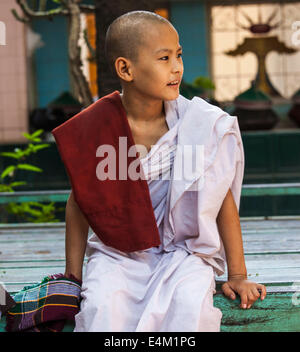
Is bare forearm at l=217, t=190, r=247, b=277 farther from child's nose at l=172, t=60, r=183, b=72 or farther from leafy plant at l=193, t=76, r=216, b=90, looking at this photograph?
leafy plant at l=193, t=76, r=216, b=90

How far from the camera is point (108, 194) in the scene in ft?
6.45

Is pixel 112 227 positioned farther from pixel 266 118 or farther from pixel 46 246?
pixel 266 118

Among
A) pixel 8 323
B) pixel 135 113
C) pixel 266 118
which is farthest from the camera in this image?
pixel 266 118

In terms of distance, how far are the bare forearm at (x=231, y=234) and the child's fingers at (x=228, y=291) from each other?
0.06m

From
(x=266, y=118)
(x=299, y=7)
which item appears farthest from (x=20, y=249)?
(x=299, y=7)

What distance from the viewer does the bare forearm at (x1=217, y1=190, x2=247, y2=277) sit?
1.96 metres

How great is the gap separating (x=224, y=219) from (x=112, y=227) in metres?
0.34

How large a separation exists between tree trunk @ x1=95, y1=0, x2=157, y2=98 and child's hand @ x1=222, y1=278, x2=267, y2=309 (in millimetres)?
2892

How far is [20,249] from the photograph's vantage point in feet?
10.1

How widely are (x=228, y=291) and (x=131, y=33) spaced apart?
817 millimetres

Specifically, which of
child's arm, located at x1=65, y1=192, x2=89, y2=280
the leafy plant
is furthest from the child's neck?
the leafy plant

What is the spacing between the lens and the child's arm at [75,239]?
2.04m

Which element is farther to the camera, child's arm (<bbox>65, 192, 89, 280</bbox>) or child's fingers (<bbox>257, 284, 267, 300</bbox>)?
child's arm (<bbox>65, 192, 89, 280</bbox>)

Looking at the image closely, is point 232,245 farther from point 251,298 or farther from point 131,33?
point 131,33
